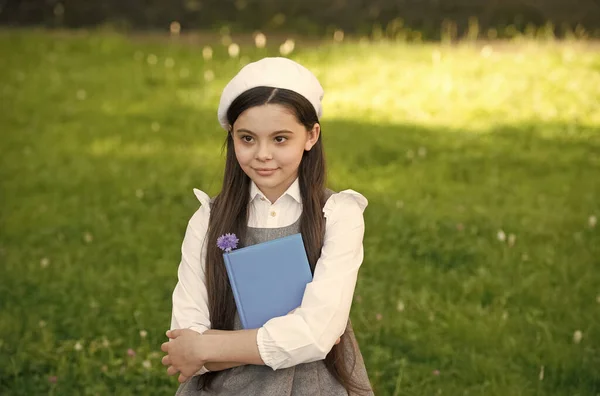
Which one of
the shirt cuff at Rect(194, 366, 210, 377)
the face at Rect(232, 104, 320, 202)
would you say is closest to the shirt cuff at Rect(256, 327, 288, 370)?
the shirt cuff at Rect(194, 366, 210, 377)

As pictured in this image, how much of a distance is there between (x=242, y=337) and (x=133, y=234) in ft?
10.1

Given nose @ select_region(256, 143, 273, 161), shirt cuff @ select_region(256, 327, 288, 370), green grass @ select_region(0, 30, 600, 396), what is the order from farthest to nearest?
1. green grass @ select_region(0, 30, 600, 396)
2. nose @ select_region(256, 143, 273, 161)
3. shirt cuff @ select_region(256, 327, 288, 370)

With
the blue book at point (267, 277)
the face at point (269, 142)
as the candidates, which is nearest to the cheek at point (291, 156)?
the face at point (269, 142)

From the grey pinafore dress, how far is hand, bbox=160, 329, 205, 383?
0.48 ft

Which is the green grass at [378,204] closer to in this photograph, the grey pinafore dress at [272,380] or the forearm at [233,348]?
the grey pinafore dress at [272,380]

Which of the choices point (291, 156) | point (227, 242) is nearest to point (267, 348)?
point (227, 242)

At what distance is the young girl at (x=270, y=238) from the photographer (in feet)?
8.69

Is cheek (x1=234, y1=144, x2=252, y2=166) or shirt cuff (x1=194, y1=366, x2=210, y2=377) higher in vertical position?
cheek (x1=234, y1=144, x2=252, y2=166)

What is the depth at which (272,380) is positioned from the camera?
274 cm

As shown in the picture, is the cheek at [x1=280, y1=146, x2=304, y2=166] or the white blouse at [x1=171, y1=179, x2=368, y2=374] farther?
the cheek at [x1=280, y1=146, x2=304, y2=166]

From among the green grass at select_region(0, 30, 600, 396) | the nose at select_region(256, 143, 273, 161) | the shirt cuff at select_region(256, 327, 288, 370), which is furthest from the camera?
the green grass at select_region(0, 30, 600, 396)

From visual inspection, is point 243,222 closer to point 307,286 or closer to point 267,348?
point 307,286

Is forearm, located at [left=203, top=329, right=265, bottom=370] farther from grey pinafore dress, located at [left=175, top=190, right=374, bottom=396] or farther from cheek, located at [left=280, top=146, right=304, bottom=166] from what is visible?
cheek, located at [left=280, top=146, right=304, bottom=166]

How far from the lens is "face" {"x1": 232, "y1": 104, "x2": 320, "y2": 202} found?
271cm
